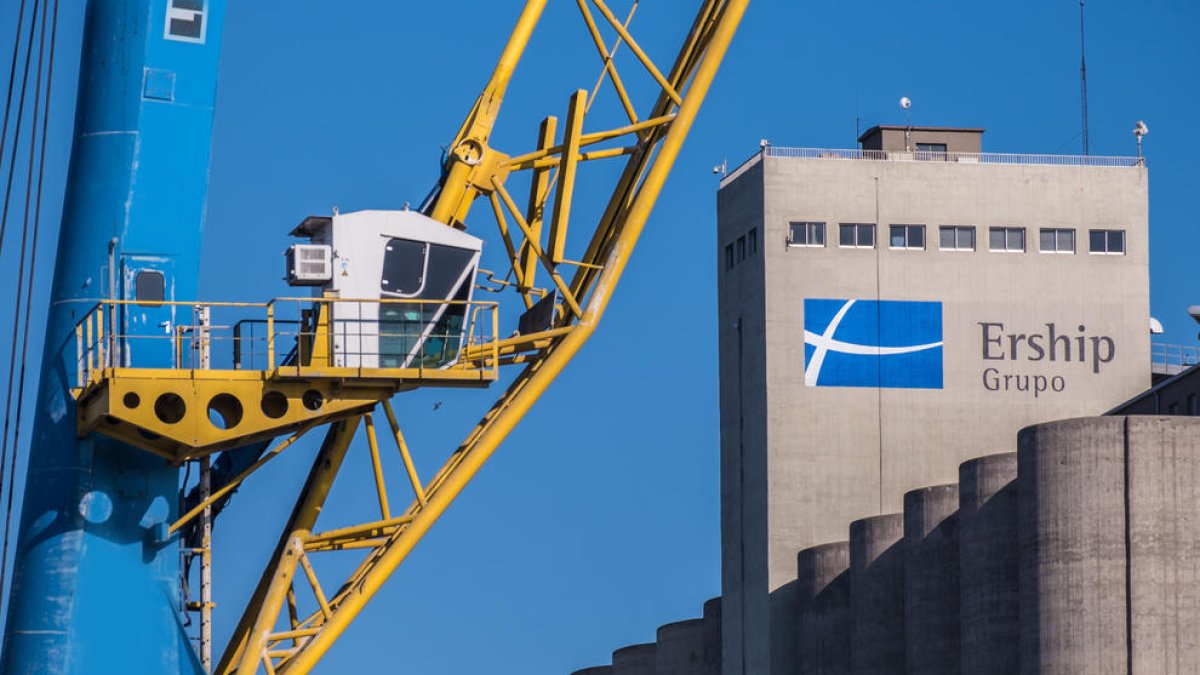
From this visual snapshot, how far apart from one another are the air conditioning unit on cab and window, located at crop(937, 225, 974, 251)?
74.9 metres

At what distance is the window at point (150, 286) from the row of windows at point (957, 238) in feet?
241

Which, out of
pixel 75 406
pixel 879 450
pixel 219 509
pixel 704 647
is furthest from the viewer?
pixel 704 647

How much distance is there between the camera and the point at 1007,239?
12506 centimetres

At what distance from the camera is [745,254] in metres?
124

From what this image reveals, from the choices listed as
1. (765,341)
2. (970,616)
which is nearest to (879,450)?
(765,341)

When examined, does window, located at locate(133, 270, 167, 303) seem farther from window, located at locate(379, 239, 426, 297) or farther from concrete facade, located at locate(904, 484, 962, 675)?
concrete facade, located at locate(904, 484, 962, 675)

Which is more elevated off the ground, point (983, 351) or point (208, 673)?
point (983, 351)

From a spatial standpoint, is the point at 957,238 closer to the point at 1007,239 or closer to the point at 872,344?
the point at 1007,239

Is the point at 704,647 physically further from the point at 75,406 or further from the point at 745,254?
the point at 75,406

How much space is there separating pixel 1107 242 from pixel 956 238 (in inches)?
294

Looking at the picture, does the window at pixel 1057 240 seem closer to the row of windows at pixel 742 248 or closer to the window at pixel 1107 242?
the window at pixel 1107 242

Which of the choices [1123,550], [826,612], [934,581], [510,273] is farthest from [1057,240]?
[510,273]

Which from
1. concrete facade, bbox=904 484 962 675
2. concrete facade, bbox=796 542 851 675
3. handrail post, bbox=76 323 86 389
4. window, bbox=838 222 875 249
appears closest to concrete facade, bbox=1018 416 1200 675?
concrete facade, bbox=904 484 962 675

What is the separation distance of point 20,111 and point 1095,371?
258 ft
